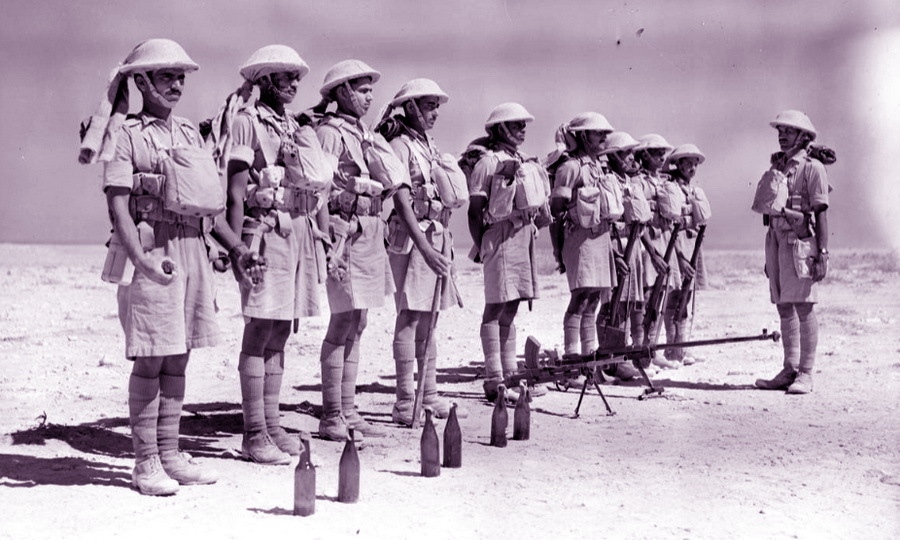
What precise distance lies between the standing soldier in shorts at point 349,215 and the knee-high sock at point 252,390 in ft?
3.12

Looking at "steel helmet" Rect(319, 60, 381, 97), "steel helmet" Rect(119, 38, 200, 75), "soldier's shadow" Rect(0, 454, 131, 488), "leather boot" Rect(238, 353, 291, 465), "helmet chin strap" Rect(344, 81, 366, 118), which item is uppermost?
"steel helmet" Rect(319, 60, 381, 97)

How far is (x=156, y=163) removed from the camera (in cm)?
632

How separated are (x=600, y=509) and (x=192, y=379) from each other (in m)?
6.56

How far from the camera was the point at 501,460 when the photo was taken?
771cm

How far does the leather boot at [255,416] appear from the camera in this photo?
23.8 ft

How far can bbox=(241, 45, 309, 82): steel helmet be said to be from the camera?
7199 millimetres

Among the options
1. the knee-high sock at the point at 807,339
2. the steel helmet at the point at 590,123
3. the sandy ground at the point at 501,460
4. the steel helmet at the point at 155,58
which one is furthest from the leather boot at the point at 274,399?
the knee-high sock at the point at 807,339

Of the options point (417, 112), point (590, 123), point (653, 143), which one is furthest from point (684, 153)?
point (417, 112)

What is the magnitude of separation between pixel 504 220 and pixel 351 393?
2.72 meters

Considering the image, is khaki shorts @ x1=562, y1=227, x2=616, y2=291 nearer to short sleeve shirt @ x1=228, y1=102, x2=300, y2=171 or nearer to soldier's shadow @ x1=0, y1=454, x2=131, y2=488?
short sleeve shirt @ x1=228, y1=102, x2=300, y2=171

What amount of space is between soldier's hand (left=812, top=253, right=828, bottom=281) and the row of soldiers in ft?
6.77

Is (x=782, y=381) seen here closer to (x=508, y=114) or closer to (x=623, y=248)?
(x=623, y=248)

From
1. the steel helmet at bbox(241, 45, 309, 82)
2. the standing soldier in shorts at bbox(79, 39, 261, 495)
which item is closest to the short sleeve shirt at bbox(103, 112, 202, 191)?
the standing soldier in shorts at bbox(79, 39, 261, 495)

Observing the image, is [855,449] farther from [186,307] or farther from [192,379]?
[192,379]
